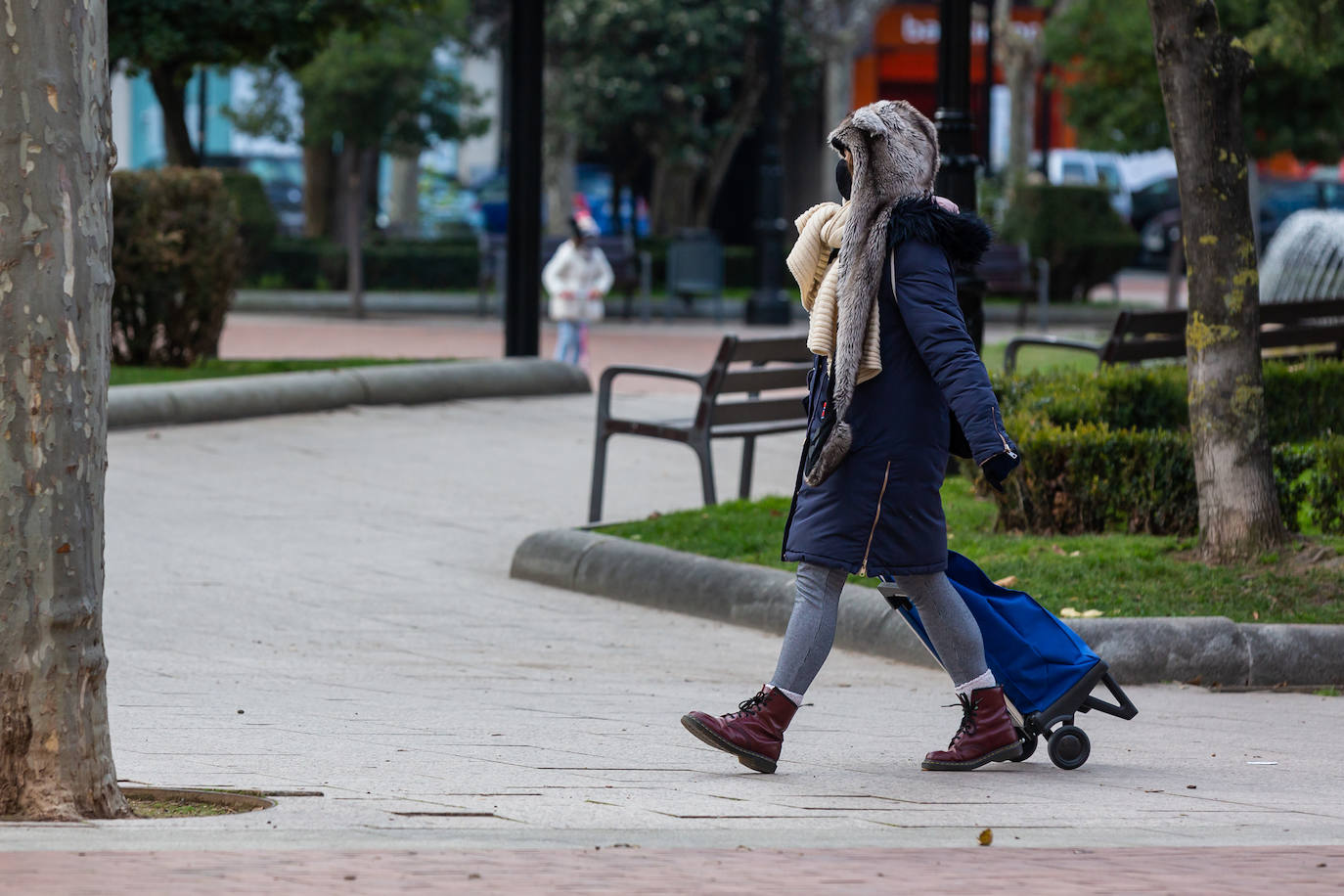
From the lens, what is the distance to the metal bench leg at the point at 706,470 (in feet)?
31.2

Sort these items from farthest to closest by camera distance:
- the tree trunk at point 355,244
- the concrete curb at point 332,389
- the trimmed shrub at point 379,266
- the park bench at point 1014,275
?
1. the trimmed shrub at point 379,266
2. the park bench at point 1014,275
3. the tree trunk at point 355,244
4. the concrete curb at point 332,389

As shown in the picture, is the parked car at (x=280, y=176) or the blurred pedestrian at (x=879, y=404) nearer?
the blurred pedestrian at (x=879, y=404)

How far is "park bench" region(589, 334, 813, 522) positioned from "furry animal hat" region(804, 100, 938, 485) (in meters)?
3.95

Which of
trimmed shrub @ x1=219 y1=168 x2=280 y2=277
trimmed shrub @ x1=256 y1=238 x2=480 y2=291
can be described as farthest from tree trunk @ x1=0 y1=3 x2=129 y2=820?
trimmed shrub @ x1=256 y1=238 x2=480 y2=291

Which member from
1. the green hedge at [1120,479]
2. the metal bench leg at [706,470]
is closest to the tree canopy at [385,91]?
the metal bench leg at [706,470]

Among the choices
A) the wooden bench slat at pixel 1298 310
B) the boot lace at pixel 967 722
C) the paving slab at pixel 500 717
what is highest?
the wooden bench slat at pixel 1298 310

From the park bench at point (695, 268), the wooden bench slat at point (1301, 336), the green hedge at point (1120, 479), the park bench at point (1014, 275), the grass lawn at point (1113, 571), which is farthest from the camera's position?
the park bench at point (695, 268)

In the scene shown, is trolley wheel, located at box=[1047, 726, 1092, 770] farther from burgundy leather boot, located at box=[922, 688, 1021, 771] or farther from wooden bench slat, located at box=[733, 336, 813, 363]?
wooden bench slat, located at box=[733, 336, 813, 363]

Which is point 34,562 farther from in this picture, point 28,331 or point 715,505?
point 715,505

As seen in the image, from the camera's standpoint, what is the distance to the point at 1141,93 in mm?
25625

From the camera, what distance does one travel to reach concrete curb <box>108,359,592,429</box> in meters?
12.4

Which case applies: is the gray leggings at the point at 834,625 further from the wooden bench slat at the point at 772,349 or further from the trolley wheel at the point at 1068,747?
the wooden bench slat at the point at 772,349

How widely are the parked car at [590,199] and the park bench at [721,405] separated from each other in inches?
1044

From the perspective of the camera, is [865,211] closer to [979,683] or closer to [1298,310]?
[979,683]
